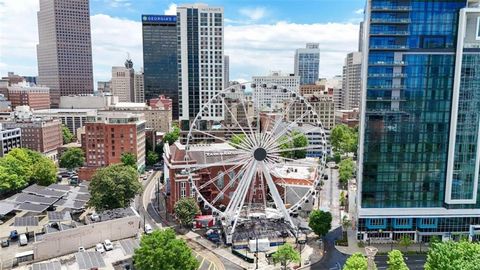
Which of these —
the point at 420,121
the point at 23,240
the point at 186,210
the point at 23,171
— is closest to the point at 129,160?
the point at 23,171

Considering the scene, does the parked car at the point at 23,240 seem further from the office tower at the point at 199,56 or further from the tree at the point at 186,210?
the office tower at the point at 199,56

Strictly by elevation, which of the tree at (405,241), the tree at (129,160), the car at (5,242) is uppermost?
the tree at (129,160)

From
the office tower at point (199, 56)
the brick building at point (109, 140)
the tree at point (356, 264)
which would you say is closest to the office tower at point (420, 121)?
the tree at point (356, 264)

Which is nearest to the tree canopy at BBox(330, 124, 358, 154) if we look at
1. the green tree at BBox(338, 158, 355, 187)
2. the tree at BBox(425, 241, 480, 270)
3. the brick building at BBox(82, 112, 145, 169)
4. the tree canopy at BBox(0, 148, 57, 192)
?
the green tree at BBox(338, 158, 355, 187)

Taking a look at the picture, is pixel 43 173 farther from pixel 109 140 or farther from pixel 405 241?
pixel 405 241

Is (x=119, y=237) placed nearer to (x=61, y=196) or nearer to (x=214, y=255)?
(x=214, y=255)

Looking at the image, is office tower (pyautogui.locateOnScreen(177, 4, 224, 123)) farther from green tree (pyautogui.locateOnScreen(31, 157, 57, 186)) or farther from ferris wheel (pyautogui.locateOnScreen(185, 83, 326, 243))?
ferris wheel (pyautogui.locateOnScreen(185, 83, 326, 243))
